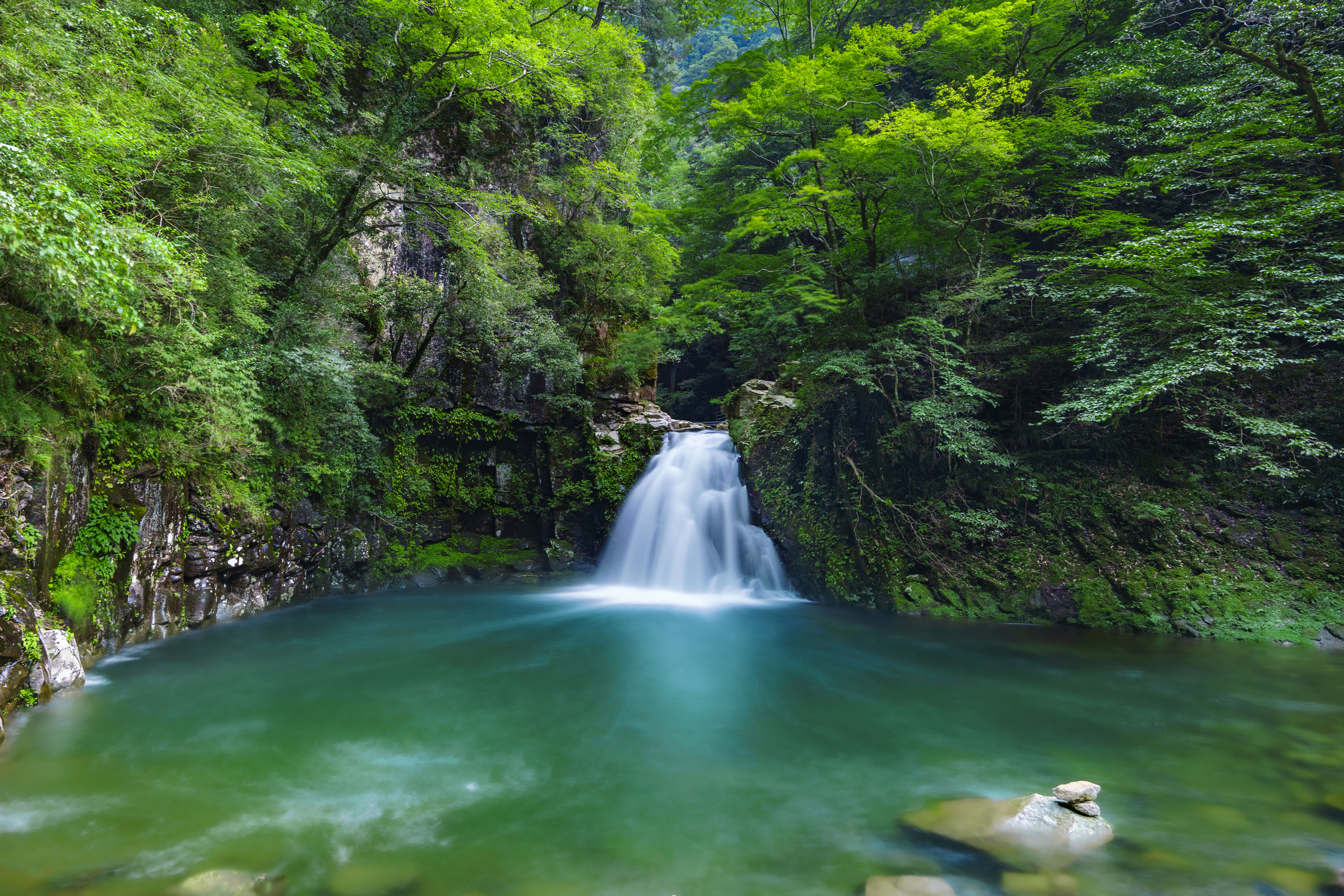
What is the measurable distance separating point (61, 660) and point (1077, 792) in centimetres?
881

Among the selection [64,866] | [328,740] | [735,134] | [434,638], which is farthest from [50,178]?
[735,134]

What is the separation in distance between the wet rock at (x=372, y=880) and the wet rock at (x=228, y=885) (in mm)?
267

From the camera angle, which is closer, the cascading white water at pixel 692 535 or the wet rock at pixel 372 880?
the wet rock at pixel 372 880

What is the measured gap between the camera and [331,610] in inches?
390

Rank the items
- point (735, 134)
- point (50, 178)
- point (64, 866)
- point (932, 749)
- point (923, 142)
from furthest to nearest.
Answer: point (735, 134) → point (923, 142) → point (932, 749) → point (50, 178) → point (64, 866)

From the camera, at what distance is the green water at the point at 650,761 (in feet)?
11.0

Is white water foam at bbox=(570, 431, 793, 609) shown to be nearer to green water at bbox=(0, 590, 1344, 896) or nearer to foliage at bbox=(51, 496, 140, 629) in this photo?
green water at bbox=(0, 590, 1344, 896)

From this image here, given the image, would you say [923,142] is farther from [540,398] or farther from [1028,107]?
[540,398]

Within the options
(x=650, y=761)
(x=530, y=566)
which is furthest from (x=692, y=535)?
(x=650, y=761)

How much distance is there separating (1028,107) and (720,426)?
395 inches

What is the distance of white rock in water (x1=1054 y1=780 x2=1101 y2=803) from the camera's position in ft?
12.2

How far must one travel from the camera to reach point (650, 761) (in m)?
4.91

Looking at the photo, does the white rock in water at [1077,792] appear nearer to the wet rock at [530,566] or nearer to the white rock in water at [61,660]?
the white rock in water at [61,660]

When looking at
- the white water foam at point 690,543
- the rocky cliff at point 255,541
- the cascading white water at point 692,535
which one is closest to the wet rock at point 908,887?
the rocky cliff at point 255,541
